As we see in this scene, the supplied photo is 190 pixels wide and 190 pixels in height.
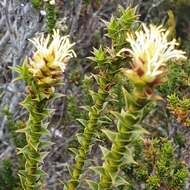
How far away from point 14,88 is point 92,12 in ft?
6.59

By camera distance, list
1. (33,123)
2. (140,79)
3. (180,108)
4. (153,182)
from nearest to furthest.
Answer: (140,79) → (33,123) → (153,182) → (180,108)

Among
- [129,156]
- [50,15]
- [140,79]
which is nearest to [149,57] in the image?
[140,79]

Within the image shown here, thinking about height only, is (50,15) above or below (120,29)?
below

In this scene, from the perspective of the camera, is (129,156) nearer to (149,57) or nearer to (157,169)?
(149,57)

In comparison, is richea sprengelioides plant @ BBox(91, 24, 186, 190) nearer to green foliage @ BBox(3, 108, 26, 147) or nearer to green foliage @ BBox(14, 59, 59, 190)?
green foliage @ BBox(14, 59, 59, 190)

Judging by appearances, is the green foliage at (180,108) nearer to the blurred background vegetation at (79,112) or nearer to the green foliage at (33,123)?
the blurred background vegetation at (79,112)

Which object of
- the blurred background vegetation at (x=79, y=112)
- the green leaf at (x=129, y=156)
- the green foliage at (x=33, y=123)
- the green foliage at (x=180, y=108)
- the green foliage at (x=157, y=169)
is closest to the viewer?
the green leaf at (x=129, y=156)

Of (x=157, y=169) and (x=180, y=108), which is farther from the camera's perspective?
(x=180, y=108)

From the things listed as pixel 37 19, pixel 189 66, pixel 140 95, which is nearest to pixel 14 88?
pixel 37 19

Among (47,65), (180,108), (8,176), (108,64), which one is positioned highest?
(47,65)

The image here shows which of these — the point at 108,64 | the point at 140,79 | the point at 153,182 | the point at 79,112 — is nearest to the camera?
the point at 140,79

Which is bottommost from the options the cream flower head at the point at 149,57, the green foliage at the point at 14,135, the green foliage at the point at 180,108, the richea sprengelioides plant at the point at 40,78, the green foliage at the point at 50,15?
the green foliage at the point at 14,135

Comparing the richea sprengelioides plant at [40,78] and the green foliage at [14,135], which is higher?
the richea sprengelioides plant at [40,78]

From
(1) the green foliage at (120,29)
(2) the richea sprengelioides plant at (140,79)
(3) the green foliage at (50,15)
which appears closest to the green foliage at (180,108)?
(3) the green foliage at (50,15)
